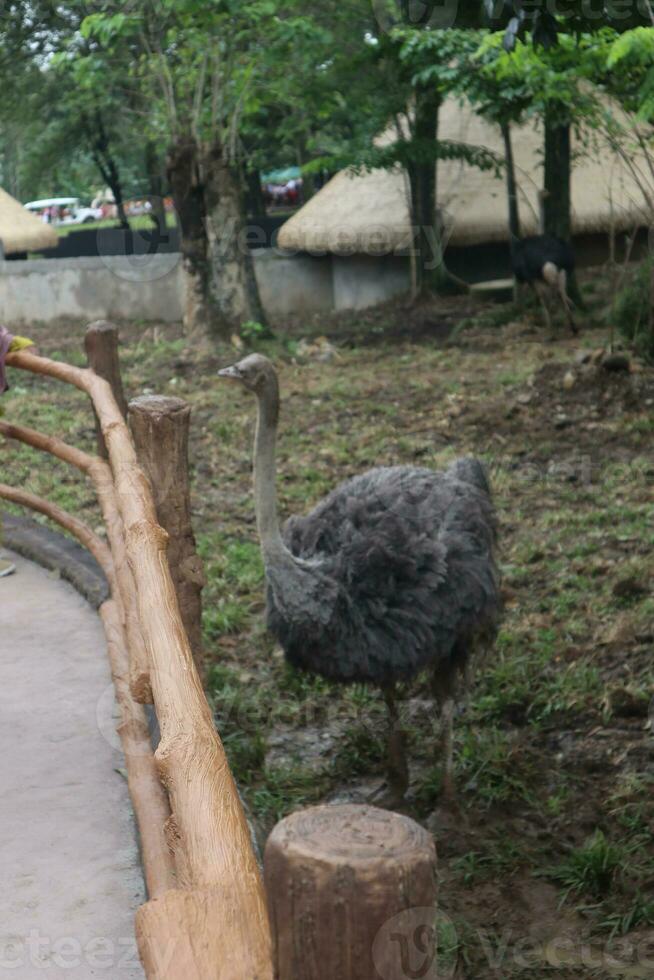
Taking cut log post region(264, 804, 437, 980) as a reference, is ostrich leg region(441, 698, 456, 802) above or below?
below

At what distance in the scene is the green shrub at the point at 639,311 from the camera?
923 cm

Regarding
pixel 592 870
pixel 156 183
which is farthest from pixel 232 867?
pixel 156 183

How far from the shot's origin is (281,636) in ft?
13.9

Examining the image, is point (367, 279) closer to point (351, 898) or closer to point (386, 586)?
point (386, 586)

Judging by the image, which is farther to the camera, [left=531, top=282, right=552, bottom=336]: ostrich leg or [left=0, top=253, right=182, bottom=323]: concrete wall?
[left=0, top=253, right=182, bottom=323]: concrete wall

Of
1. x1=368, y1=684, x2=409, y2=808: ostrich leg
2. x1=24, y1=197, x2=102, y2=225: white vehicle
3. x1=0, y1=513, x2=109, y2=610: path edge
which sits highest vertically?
x1=24, y1=197, x2=102, y2=225: white vehicle

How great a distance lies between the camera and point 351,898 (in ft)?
3.65

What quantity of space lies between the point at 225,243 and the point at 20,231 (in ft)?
18.0

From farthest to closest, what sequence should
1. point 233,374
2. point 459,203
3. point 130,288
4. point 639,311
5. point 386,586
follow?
point 130,288, point 459,203, point 639,311, point 233,374, point 386,586

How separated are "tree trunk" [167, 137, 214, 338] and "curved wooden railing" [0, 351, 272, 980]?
8.08 metres

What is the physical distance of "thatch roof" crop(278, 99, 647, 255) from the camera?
44.4 feet

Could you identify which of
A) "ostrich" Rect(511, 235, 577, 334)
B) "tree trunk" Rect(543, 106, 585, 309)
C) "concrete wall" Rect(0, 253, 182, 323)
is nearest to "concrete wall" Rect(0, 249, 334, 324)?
"concrete wall" Rect(0, 253, 182, 323)

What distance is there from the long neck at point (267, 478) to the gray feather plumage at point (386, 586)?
0.10 metres

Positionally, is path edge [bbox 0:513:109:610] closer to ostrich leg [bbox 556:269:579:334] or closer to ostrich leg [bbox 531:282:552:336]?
ostrich leg [bbox 556:269:579:334]
